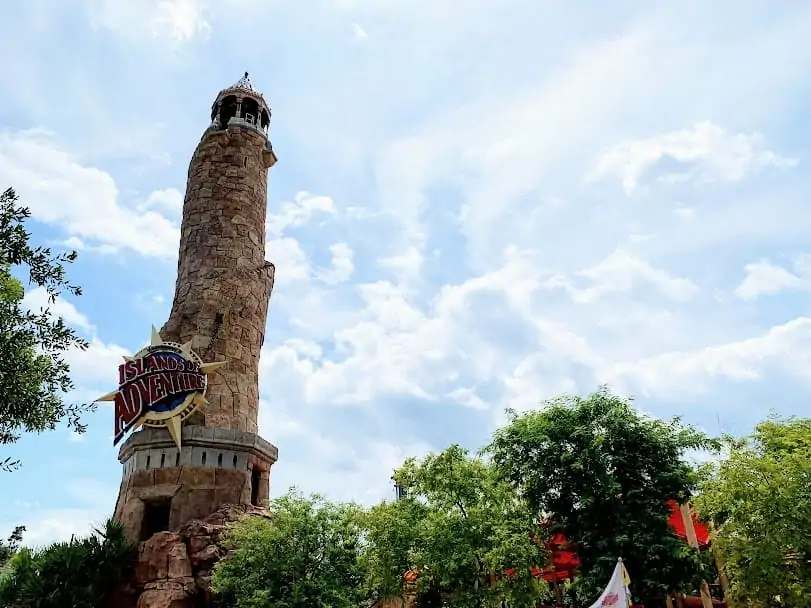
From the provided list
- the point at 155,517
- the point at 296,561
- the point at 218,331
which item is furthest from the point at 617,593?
the point at 218,331

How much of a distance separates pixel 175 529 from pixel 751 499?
20.9m

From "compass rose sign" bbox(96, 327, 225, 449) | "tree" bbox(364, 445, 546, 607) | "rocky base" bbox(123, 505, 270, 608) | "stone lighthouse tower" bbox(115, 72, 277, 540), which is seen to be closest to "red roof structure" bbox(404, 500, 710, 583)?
"tree" bbox(364, 445, 546, 607)

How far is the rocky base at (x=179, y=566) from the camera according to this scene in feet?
75.0

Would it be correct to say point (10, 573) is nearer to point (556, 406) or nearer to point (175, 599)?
point (175, 599)

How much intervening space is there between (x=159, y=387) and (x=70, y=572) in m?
8.47

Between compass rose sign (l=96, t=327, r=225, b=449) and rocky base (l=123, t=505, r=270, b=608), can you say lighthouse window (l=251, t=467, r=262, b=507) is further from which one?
compass rose sign (l=96, t=327, r=225, b=449)

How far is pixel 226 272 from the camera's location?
33.5 metres

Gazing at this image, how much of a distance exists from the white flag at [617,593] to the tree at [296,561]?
823 centimetres

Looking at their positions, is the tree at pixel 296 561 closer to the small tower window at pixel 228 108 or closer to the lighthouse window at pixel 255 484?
the lighthouse window at pixel 255 484

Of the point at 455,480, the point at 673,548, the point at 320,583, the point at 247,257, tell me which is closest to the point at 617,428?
the point at 673,548

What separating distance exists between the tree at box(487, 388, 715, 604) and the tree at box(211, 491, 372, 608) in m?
6.05

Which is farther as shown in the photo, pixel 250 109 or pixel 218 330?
pixel 250 109

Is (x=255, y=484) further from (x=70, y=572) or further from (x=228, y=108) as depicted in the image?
(x=228, y=108)

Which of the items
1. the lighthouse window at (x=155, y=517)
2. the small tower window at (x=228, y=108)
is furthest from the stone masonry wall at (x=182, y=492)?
the small tower window at (x=228, y=108)
